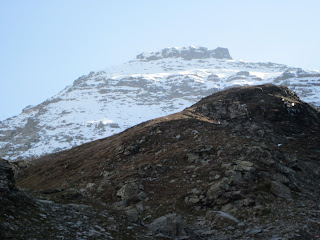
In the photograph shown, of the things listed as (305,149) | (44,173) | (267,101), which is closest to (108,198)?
(44,173)

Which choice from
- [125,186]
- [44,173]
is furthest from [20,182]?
[125,186]

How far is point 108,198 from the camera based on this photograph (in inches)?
766

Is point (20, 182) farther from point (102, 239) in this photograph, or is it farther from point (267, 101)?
point (267, 101)

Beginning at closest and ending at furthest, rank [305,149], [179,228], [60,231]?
[60,231] < [179,228] < [305,149]

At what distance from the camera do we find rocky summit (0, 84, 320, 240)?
39.7 feet

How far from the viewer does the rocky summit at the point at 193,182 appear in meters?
12.1

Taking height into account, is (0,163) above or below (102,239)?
above

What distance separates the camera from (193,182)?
61.4 feet

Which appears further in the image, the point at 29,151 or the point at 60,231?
the point at 29,151

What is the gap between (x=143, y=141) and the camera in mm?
26891

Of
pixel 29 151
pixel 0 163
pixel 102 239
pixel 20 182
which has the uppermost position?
pixel 0 163

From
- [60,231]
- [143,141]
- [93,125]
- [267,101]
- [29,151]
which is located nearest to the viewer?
[60,231]

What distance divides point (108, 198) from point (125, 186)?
4.57 feet

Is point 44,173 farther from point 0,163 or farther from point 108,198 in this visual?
point 0,163
